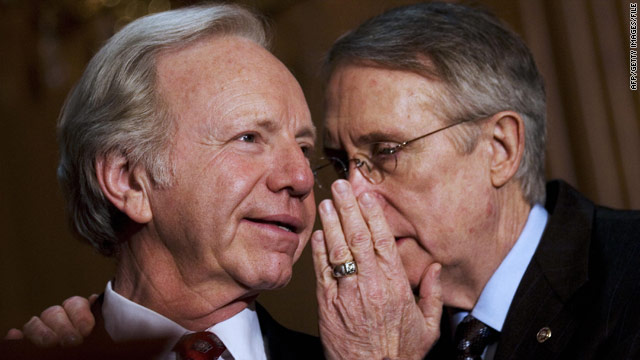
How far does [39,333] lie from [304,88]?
2.11m

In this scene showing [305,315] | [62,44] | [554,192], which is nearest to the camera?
[554,192]

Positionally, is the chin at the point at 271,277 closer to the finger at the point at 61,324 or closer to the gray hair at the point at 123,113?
the gray hair at the point at 123,113

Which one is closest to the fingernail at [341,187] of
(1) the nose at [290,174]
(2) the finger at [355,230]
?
(2) the finger at [355,230]

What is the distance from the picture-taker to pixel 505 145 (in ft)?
7.41

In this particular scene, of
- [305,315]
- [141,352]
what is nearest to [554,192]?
[305,315]

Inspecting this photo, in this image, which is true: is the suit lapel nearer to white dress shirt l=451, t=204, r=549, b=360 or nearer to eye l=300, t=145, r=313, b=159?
white dress shirt l=451, t=204, r=549, b=360

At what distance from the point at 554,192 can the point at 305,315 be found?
1169 millimetres

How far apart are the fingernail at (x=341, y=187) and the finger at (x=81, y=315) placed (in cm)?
72

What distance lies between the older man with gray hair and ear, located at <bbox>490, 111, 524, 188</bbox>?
68cm

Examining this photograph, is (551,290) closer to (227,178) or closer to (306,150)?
(306,150)

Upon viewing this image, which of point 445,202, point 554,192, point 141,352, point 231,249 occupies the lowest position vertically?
point 554,192

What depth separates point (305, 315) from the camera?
3.06 m

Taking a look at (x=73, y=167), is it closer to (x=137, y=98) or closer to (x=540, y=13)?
(x=137, y=98)

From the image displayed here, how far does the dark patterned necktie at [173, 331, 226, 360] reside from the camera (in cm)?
155
